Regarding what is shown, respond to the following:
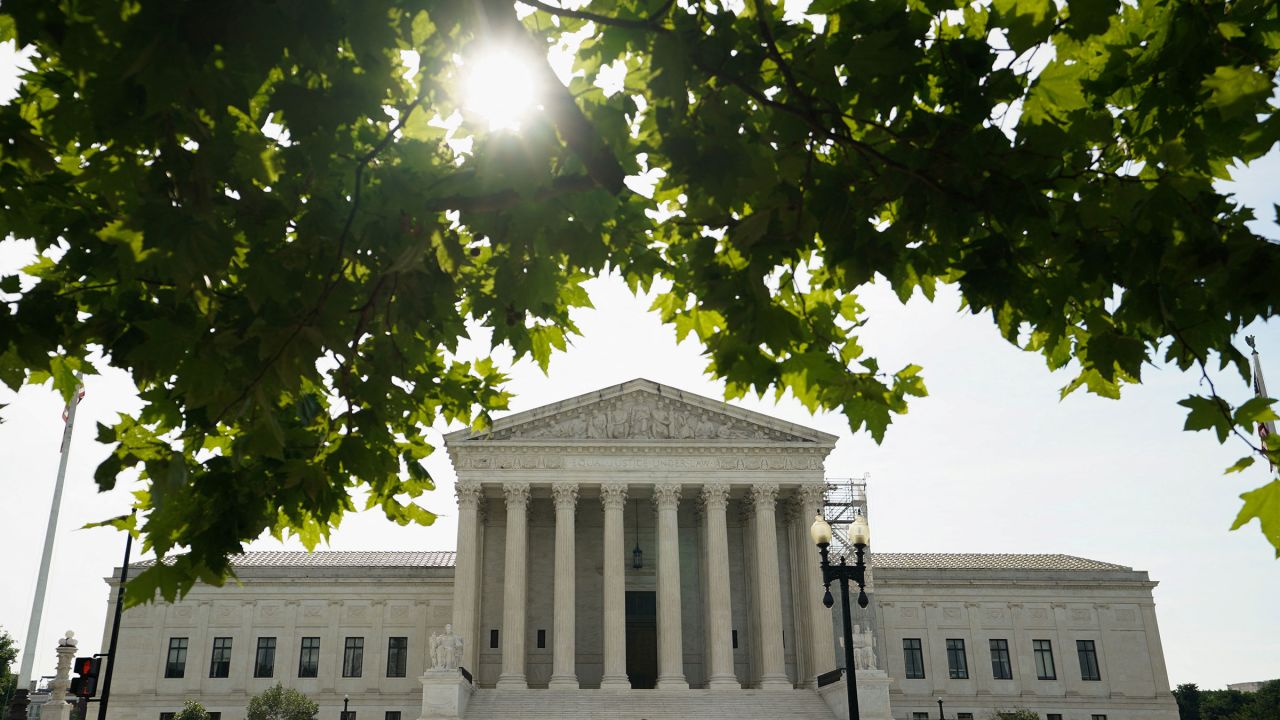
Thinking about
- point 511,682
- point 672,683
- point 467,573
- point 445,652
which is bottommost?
point 672,683

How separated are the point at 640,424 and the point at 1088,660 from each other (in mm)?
27284

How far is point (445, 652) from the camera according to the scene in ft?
127

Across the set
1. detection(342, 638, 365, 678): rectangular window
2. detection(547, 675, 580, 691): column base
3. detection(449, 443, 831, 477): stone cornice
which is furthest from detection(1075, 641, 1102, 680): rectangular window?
detection(342, 638, 365, 678): rectangular window

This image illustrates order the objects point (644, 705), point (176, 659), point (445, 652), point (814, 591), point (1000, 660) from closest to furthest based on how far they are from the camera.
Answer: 1. point (445, 652)
2. point (644, 705)
3. point (814, 591)
4. point (176, 659)
5. point (1000, 660)

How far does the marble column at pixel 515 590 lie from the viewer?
41.6 m

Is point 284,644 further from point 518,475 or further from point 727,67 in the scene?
point 727,67

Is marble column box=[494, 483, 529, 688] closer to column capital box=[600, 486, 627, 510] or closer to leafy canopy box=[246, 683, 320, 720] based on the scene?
column capital box=[600, 486, 627, 510]

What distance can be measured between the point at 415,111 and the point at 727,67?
86.5 inches

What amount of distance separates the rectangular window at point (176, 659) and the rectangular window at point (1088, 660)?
45961 mm

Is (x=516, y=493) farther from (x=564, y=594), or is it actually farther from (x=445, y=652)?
(x=445, y=652)

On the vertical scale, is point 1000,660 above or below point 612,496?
below

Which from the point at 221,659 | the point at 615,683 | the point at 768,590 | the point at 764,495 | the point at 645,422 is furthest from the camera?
the point at 221,659

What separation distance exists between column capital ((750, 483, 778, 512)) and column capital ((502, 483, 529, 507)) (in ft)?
34.7

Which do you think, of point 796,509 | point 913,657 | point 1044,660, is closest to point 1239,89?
point 796,509
